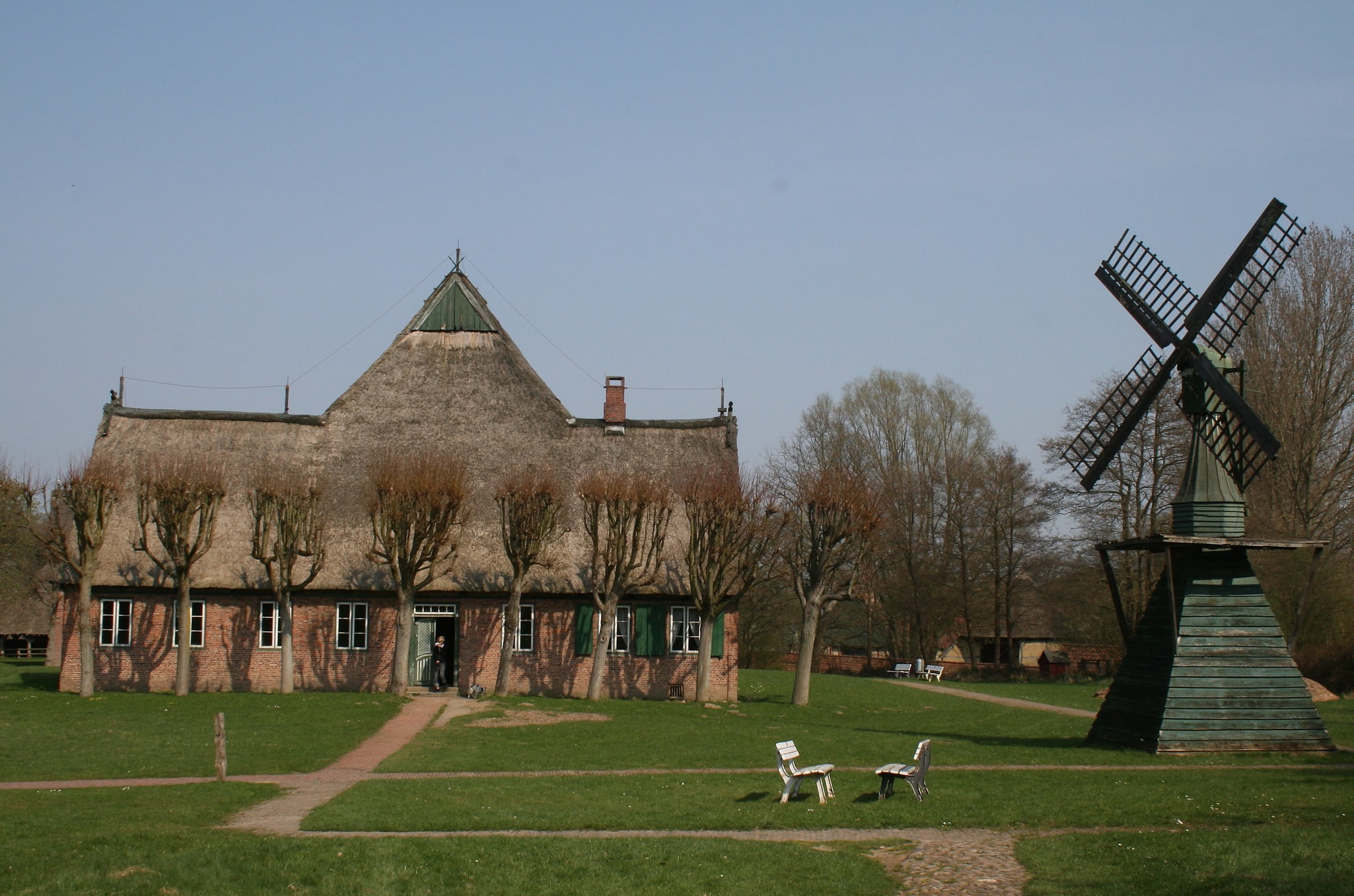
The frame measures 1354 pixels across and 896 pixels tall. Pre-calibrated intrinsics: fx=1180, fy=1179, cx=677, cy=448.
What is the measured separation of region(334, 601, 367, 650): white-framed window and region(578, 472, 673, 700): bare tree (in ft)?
20.7

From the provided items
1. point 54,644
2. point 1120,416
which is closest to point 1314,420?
point 1120,416

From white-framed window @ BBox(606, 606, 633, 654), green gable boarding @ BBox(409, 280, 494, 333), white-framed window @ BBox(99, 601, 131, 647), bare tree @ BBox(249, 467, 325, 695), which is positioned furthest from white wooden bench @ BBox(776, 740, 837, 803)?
green gable boarding @ BBox(409, 280, 494, 333)

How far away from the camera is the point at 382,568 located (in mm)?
32438

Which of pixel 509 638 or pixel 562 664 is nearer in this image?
pixel 509 638

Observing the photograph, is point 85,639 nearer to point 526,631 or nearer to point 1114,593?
point 526,631

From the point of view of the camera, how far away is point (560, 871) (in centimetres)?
1116

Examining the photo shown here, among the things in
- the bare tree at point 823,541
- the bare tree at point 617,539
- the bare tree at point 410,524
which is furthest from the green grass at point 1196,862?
the bare tree at point 410,524

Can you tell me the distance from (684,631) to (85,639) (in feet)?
50.4

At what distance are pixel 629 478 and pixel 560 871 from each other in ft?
72.0

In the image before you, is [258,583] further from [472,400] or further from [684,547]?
[684,547]

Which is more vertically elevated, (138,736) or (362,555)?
(362,555)

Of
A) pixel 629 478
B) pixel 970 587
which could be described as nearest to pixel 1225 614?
pixel 629 478

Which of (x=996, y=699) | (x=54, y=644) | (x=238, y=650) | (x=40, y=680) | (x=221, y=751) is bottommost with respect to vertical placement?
(x=996, y=699)

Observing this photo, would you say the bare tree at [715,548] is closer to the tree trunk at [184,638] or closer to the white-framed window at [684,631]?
the white-framed window at [684,631]
